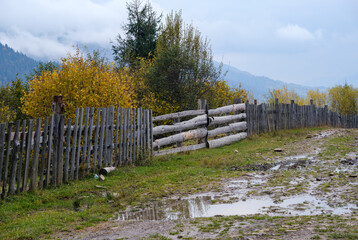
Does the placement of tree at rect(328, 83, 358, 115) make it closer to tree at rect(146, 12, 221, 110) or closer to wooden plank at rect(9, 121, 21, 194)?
tree at rect(146, 12, 221, 110)

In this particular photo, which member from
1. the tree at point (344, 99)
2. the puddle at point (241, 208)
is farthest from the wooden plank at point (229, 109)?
the tree at point (344, 99)

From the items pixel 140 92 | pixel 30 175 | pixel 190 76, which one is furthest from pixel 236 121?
pixel 30 175

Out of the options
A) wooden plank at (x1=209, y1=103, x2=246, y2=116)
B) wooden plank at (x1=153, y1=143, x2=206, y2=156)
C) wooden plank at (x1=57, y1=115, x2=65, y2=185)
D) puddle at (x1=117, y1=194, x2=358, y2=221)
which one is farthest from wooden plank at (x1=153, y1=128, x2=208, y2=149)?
puddle at (x1=117, y1=194, x2=358, y2=221)

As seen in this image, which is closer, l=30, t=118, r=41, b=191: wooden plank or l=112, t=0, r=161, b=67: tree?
l=30, t=118, r=41, b=191: wooden plank

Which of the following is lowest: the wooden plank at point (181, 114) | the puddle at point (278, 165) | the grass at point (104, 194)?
the grass at point (104, 194)

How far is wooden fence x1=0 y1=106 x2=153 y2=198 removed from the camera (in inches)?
278

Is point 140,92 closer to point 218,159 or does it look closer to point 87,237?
point 218,159

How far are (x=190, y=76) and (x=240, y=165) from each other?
8.17m

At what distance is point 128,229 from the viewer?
5070 millimetres

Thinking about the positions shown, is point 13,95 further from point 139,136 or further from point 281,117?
point 281,117

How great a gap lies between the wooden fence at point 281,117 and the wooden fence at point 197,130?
681mm

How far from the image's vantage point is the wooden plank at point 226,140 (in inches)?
594

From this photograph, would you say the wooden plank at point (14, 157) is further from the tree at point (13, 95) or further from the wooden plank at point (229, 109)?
the tree at point (13, 95)

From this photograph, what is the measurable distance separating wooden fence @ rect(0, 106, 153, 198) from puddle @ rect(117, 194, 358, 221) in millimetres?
2655
